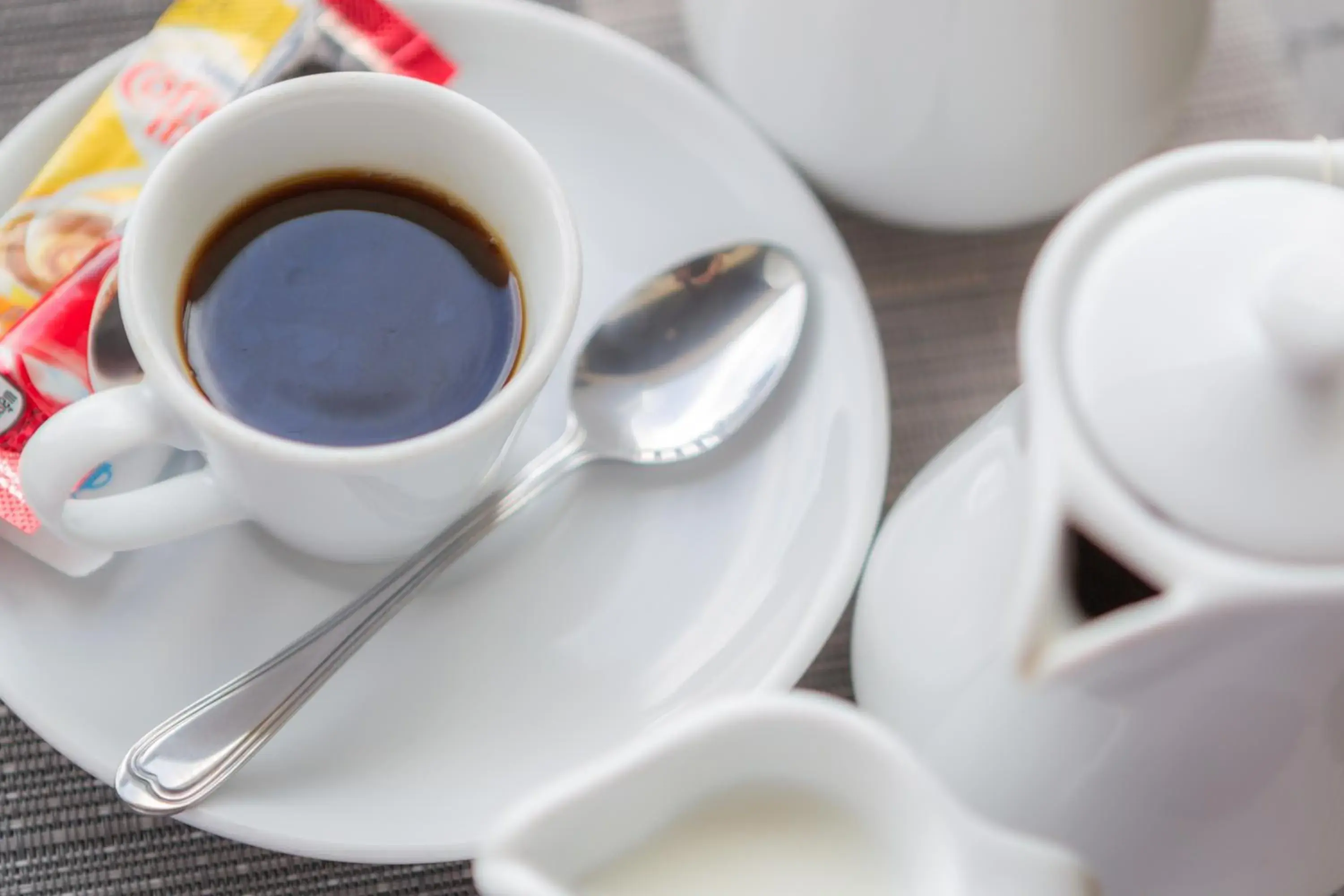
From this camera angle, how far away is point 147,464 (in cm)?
64

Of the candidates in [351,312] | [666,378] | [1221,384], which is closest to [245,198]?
[351,312]

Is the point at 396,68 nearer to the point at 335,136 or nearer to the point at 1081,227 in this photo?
the point at 335,136

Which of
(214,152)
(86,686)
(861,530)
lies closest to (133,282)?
(214,152)

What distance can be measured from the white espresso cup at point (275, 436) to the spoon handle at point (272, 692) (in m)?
0.02

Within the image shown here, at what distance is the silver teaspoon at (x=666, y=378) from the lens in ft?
2.07

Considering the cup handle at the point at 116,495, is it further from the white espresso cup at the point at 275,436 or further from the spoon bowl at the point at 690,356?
the spoon bowl at the point at 690,356

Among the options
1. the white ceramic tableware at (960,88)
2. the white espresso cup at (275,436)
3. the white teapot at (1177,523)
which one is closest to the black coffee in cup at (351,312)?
the white espresso cup at (275,436)

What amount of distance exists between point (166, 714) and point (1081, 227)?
0.47 meters

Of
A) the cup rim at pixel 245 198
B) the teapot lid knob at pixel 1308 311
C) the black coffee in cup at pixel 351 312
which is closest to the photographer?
the teapot lid knob at pixel 1308 311

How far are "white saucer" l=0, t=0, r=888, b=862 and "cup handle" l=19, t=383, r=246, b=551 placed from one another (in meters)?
0.06

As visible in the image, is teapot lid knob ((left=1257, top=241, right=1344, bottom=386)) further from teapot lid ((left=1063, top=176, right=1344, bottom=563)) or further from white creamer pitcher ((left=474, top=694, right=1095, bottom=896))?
white creamer pitcher ((left=474, top=694, right=1095, bottom=896))

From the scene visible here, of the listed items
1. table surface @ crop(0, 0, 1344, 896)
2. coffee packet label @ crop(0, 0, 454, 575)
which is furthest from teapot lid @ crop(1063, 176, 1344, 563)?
coffee packet label @ crop(0, 0, 454, 575)

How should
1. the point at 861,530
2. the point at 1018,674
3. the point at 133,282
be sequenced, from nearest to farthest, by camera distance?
the point at 1018,674, the point at 133,282, the point at 861,530

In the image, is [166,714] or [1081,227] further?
[166,714]
